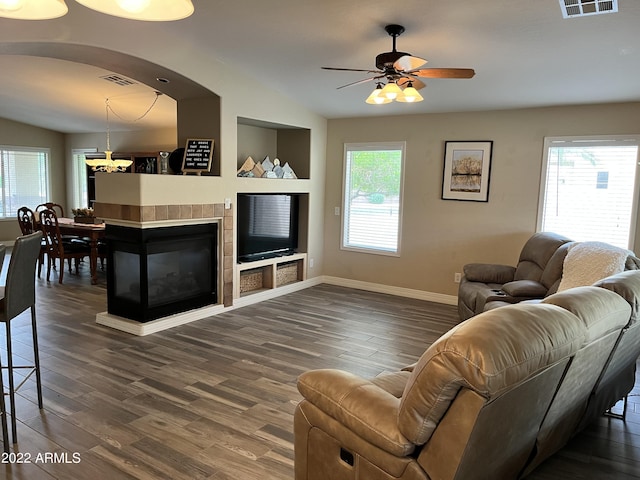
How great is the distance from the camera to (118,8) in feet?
5.41

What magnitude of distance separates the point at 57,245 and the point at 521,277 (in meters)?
6.18

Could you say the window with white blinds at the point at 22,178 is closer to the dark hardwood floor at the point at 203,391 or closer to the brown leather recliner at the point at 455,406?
the dark hardwood floor at the point at 203,391

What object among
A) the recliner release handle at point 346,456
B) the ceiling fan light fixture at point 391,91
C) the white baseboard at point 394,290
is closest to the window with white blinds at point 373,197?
the white baseboard at point 394,290

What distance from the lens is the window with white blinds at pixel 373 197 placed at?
6320 millimetres

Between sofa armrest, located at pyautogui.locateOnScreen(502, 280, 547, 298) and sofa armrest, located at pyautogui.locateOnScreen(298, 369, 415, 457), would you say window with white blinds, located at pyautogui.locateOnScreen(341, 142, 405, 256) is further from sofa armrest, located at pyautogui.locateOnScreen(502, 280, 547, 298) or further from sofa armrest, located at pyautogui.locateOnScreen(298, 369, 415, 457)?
sofa armrest, located at pyautogui.locateOnScreen(298, 369, 415, 457)

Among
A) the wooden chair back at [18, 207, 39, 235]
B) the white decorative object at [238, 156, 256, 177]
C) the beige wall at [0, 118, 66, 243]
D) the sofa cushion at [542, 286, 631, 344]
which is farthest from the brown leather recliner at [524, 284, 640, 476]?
the beige wall at [0, 118, 66, 243]

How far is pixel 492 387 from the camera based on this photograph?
1389mm

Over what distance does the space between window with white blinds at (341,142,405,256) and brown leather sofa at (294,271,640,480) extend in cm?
408

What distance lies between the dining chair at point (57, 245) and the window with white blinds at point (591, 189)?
6.27 meters

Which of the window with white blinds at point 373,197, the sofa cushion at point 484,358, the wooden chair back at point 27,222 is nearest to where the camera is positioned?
the sofa cushion at point 484,358

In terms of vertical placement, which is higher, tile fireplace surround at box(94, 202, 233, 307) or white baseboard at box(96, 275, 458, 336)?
tile fireplace surround at box(94, 202, 233, 307)

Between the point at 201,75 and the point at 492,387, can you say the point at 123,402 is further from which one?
the point at 201,75

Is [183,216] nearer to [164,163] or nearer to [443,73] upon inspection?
[164,163]

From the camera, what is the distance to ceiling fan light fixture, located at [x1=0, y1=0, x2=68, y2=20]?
178 cm
